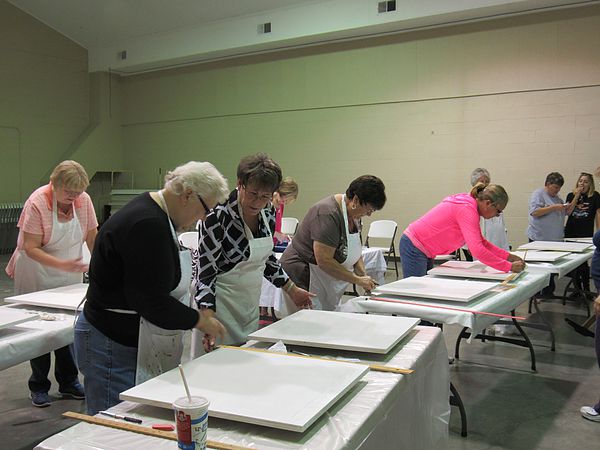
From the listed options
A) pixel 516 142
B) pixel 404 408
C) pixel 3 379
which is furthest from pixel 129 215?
pixel 516 142

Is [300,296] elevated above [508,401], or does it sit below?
above

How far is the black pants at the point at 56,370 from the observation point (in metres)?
2.78

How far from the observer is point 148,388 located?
119 cm

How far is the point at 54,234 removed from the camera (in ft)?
7.94

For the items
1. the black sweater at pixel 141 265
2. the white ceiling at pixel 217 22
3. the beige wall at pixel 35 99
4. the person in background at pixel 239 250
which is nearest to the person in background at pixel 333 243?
the person in background at pixel 239 250

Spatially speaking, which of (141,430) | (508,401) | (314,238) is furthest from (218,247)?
(508,401)

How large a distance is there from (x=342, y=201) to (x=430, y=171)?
17.2 feet

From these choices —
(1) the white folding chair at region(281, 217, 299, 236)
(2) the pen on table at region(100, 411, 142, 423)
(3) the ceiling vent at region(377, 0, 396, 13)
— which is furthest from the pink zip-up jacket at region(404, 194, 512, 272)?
(3) the ceiling vent at region(377, 0, 396, 13)

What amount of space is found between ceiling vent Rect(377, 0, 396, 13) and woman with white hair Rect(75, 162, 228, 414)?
6.38 meters

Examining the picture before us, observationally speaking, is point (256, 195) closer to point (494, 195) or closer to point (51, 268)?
point (51, 268)

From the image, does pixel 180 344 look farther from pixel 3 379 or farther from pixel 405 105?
pixel 405 105

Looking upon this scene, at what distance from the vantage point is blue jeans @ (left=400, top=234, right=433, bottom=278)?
10.1 ft

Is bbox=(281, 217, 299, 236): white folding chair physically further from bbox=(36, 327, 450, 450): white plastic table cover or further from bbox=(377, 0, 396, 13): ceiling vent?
bbox=(36, 327, 450, 450): white plastic table cover

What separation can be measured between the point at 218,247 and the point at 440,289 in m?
1.17
